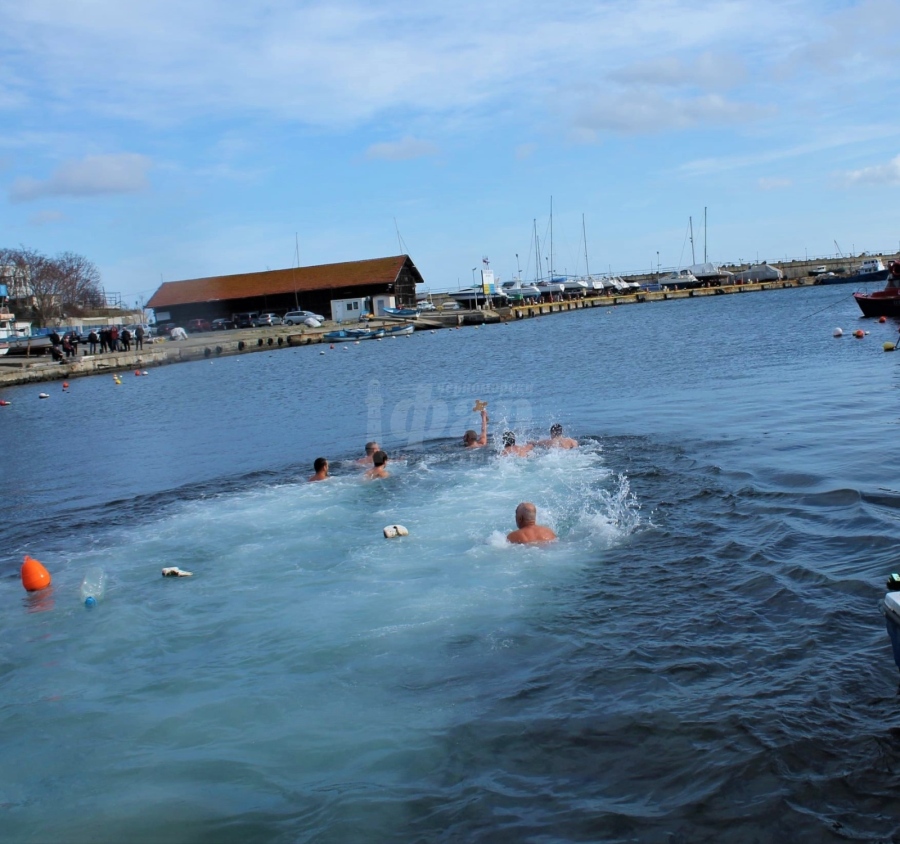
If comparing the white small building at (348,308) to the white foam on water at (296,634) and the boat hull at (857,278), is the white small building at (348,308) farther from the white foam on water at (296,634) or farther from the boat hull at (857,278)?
the white foam on water at (296,634)

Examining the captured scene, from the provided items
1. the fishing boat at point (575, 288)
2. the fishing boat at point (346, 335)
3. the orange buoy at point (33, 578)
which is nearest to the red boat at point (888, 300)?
the fishing boat at point (346, 335)

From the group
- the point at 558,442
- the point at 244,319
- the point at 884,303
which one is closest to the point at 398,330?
the point at 244,319

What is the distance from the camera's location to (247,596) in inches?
416

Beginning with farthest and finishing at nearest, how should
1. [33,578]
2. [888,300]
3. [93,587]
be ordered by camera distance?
[888,300] < [33,578] < [93,587]

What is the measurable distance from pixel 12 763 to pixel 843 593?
25.6ft

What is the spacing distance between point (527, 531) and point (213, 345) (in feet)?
174

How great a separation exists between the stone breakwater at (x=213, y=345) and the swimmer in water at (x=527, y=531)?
42.0 metres

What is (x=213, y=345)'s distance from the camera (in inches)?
2388

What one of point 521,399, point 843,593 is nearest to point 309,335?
point 521,399

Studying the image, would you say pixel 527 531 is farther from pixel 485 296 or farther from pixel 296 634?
pixel 485 296

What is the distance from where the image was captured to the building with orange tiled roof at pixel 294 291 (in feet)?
259

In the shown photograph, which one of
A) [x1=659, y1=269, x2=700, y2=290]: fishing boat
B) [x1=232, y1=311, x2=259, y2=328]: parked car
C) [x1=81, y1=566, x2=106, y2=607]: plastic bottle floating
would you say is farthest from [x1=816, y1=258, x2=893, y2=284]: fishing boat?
[x1=81, y1=566, x2=106, y2=607]: plastic bottle floating

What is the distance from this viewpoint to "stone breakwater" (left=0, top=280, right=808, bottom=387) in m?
48.2

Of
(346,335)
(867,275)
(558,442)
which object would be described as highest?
(867,275)
